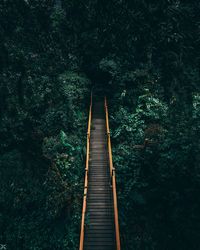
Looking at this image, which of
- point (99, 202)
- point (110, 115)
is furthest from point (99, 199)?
point (110, 115)

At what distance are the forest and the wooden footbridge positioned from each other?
2.40 feet

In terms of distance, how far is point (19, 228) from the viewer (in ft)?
51.2

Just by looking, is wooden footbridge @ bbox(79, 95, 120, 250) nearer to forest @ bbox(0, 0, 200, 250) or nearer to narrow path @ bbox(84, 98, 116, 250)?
narrow path @ bbox(84, 98, 116, 250)

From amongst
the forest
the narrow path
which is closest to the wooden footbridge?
the narrow path

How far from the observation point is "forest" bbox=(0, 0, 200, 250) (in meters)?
15.3

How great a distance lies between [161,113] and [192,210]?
23.6ft

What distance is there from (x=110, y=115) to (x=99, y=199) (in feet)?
28.3

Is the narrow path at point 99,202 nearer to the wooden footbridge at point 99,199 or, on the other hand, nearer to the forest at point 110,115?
the wooden footbridge at point 99,199

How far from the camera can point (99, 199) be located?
1469 cm

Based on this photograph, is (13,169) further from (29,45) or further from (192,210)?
(192,210)

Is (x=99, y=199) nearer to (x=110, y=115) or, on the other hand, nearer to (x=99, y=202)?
(x=99, y=202)

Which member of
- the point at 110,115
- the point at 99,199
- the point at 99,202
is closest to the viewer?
the point at 99,202

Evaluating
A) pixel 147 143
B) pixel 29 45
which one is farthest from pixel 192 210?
pixel 29 45

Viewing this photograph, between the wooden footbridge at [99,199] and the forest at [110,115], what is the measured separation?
73cm
